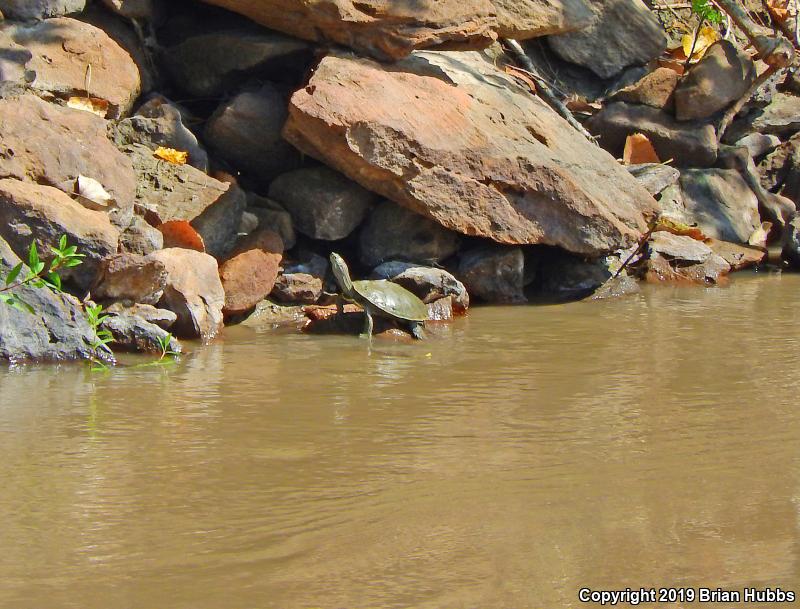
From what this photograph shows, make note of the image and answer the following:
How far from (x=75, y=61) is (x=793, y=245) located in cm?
613

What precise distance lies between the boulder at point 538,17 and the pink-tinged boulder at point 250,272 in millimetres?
2883

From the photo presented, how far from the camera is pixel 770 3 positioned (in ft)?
40.5

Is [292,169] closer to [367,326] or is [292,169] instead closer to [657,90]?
[367,326]

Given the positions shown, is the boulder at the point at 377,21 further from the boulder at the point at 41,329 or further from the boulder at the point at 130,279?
the boulder at the point at 41,329

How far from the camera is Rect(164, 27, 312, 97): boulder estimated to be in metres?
7.61

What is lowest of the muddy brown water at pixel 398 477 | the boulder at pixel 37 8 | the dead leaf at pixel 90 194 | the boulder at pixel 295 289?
the muddy brown water at pixel 398 477

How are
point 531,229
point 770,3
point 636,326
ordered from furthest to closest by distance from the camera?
point 770,3, point 531,229, point 636,326

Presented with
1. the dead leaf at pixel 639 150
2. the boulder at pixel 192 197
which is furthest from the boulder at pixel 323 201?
the dead leaf at pixel 639 150

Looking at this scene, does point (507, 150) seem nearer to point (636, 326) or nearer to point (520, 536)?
point (636, 326)

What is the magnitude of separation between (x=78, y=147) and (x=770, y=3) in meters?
9.13

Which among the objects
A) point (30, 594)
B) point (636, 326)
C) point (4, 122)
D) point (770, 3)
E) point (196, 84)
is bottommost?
point (30, 594)

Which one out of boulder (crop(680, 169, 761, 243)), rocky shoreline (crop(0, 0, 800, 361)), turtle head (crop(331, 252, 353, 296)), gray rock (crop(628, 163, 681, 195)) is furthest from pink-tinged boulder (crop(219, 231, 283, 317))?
boulder (crop(680, 169, 761, 243))

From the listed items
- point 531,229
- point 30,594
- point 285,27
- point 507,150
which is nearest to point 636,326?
point 531,229

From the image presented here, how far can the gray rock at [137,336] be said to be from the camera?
5.58 m
